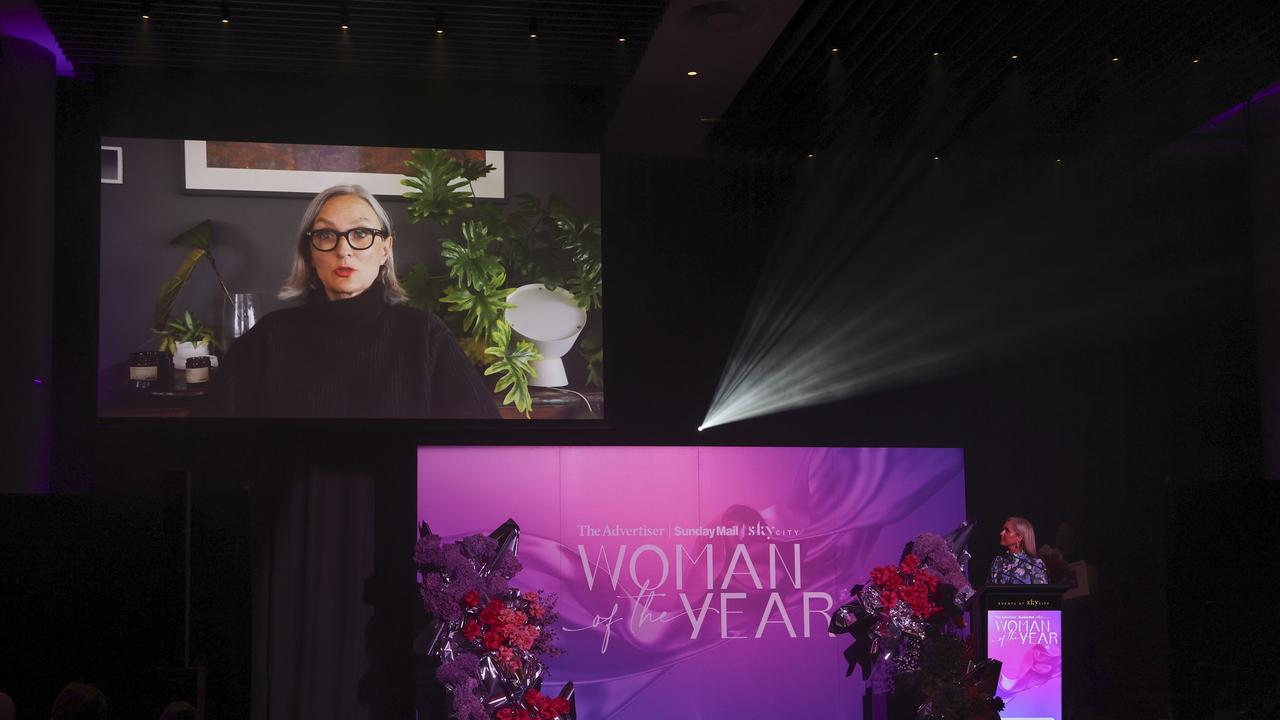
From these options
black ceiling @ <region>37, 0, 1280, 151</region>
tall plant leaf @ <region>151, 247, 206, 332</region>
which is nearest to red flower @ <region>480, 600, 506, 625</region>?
tall plant leaf @ <region>151, 247, 206, 332</region>

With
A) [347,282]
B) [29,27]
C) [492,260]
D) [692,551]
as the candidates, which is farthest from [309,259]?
[692,551]

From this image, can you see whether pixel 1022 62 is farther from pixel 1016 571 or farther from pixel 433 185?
pixel 433 185

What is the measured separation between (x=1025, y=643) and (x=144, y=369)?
15.7 feet

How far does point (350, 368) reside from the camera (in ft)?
20.7

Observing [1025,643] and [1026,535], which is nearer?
[1025,643]

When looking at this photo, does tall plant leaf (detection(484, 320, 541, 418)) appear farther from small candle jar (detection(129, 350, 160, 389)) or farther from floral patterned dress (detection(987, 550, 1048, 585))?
floral patterned dress (detection(987, 550, 1048, 585))

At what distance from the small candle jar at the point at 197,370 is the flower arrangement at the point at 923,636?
3.66 meters

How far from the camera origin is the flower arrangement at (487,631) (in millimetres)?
4719

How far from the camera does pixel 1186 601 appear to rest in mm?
7418

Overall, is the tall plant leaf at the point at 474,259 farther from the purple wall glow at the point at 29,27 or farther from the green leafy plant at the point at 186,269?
the purple wall glow at the point at 29,27

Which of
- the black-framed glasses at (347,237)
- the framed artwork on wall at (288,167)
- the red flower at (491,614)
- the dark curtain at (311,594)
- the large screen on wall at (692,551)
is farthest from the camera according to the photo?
the large screen on wall at (692,551)

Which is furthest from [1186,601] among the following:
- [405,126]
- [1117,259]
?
[405,126]

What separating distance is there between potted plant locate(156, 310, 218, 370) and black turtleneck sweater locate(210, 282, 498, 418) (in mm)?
157

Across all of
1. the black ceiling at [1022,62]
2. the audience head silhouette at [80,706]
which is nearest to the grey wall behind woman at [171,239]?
the black ceiling at [1022,62]
